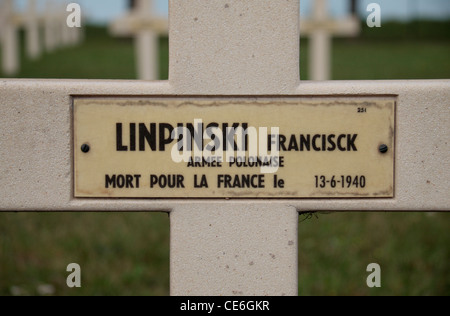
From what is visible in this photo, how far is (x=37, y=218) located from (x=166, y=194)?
6.90 ft

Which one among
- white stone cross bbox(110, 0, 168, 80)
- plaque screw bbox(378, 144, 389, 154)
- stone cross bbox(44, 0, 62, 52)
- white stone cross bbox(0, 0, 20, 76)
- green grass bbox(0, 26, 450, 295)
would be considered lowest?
green grass bbox(0, 26, 450, 295)

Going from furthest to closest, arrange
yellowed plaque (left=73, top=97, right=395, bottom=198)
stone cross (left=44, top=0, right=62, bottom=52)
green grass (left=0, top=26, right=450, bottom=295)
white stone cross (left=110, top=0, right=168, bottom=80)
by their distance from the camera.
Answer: stone cross (left=44, top=0, right=62, bottom=52) < white stone cross (left=110, top=0, right=168, bottom=80) < green grass (left=0, top=26, right=450, bottom=295) < yellowed plaque (left=73, top=97, right=395, bottom=198)

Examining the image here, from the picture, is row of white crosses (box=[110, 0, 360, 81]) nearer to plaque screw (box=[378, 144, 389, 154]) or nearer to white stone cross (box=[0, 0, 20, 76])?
white stone cross (box=[0, 0, 20, 76])

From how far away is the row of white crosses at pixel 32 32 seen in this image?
9.27 metres

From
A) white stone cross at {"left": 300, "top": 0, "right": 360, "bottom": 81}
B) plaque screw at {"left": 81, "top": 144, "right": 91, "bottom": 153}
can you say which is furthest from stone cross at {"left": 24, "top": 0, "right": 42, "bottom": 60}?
plaque screw at {"left": 81, "top": 144, "right": 91, "bottom": 153}

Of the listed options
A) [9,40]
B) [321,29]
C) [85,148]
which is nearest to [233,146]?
[85,148]

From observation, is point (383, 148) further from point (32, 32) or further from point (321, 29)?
point (32, 32)

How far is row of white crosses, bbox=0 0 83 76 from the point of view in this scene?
9.27 meters

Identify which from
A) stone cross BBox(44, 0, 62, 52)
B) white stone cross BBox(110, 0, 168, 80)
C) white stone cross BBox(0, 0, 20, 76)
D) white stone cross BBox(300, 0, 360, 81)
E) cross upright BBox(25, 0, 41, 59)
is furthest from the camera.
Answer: stone cross BBox(44, 0, 62, 52)

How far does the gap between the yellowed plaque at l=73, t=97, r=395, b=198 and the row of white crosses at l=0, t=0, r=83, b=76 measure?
794 centimetres

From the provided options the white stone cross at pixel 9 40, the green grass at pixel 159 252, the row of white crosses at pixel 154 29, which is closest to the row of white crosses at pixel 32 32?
the white stone cross at pixel 9 40

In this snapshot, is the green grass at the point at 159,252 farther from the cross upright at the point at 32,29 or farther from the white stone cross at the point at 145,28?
the cross upright at the point at 32,29

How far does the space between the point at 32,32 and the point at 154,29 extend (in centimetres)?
659
